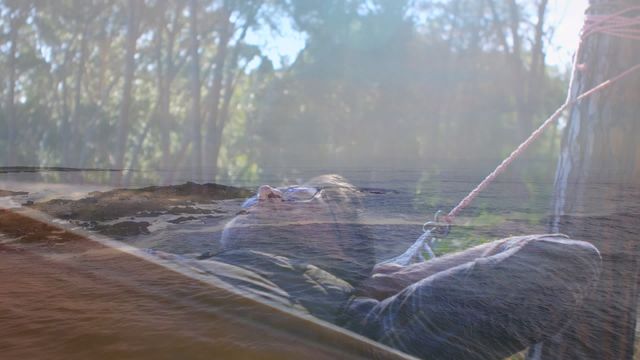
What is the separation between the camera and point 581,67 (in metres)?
1.97

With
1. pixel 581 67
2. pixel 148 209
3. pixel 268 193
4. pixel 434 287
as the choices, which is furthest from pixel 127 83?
pixel 581 67

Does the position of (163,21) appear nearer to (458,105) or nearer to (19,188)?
(19,188)

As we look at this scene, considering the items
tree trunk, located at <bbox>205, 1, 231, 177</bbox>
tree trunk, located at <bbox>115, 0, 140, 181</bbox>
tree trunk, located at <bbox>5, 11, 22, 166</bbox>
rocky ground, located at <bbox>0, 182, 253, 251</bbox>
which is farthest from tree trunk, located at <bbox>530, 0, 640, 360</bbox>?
tree trunk, located at <bbox>5, 11, 22, 166</bbox>

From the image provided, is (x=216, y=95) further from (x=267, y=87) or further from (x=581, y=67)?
(x=581, y=67)

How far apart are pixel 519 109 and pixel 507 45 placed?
0.82ft

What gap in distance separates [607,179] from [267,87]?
4.46ft

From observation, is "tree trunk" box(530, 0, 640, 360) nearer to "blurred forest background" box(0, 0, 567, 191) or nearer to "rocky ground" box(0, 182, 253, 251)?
"blurred forest background" box(0, 0, 567, 191)

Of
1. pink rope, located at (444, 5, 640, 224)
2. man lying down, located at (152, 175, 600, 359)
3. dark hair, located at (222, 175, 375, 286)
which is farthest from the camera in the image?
dark hair, located at (222, 175, 375, 286)

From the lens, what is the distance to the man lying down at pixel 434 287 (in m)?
1.61

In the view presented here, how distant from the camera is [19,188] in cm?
267

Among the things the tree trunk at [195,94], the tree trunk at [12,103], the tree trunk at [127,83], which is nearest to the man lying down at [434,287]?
the tree trunk at [195,94]

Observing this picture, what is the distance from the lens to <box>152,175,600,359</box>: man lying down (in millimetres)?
1607

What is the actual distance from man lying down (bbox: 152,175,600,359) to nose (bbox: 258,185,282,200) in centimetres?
19

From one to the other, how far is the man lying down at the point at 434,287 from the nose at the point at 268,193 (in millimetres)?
188
